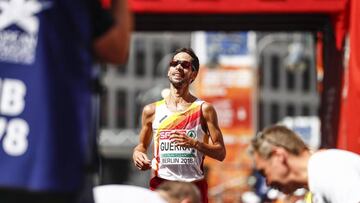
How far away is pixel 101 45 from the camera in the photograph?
4.30 m

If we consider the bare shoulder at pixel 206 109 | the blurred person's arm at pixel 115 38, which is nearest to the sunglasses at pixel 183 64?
the bare shoulder at pixel 206 109

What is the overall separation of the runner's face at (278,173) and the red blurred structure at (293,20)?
613 cm

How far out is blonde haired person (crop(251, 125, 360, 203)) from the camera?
18.1 ft

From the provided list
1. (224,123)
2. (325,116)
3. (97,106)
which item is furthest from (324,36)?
(224,123)

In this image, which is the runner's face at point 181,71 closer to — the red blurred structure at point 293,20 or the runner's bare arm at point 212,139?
the runner's bare arm at point 212,139

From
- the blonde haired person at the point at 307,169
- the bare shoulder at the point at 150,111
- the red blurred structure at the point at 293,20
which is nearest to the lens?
the blonde haired person at the point at 307,169

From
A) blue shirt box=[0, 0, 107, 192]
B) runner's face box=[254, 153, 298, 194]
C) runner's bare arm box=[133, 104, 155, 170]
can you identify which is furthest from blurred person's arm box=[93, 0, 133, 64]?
runner's bare arm box=[133, 104, 155, 170]

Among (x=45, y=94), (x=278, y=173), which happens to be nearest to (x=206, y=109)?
(x=278, y=173)

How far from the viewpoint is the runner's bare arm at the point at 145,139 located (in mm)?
7727

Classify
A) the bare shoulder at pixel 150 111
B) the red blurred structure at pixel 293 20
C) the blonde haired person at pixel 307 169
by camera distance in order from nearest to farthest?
1. the blonde haired person at pixel 307 169
2. the bare shoulder at pixel 150 111
3. the red blurred structure at pixel 293 20

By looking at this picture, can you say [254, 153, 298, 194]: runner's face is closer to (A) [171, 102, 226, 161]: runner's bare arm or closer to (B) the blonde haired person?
(B) the blonde haired person

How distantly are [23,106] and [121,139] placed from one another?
202ft

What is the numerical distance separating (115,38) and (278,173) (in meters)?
1.56

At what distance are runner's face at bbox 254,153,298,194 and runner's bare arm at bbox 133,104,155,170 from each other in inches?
85.5
